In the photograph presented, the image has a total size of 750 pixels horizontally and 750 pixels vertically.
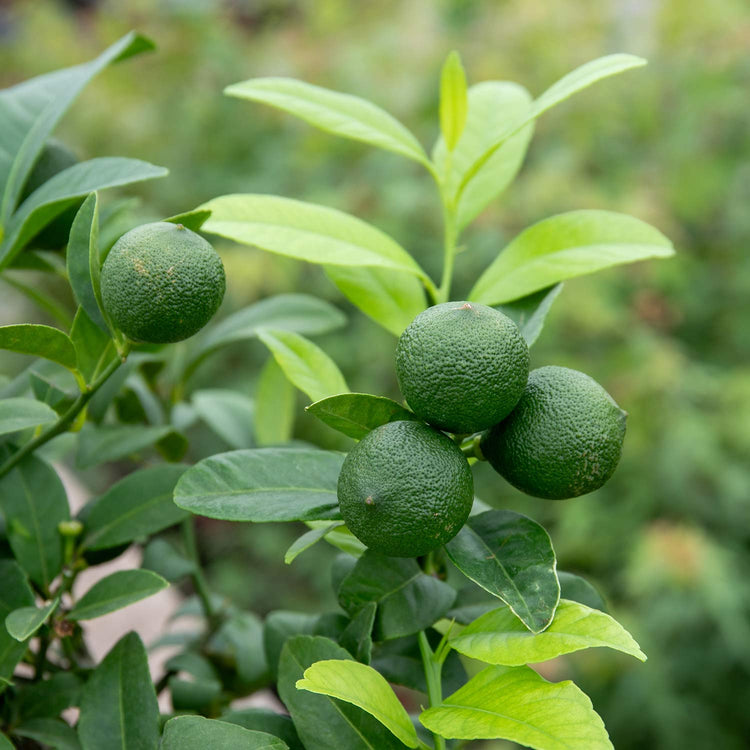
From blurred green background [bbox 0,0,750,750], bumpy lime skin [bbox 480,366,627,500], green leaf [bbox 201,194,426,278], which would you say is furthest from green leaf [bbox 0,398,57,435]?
blurred green background [bbox 0,0,750,750]

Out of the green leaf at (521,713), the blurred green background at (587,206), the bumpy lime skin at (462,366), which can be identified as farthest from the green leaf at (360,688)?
the blurred green background at (587,206)

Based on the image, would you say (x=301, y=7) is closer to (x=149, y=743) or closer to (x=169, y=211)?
(x=169, y=211)

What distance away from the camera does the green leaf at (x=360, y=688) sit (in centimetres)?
33

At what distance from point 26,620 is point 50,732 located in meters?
0.09

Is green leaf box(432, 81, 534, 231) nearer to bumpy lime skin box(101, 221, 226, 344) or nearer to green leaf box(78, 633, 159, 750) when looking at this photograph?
bumpy lime skin box(101, 221, 226, 344)

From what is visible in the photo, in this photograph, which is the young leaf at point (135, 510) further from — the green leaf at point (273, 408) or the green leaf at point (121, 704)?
the green leaf at point (273, 408)

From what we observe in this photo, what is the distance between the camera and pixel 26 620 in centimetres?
39

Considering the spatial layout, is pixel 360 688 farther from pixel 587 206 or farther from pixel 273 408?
pixel 587 206

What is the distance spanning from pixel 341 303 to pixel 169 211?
2.22ft

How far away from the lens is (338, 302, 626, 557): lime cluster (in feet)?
1.17

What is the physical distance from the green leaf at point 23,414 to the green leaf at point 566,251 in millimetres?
255

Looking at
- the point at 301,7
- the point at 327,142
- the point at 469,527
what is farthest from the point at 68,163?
the point at 301,7

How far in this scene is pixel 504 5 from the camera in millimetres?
2650

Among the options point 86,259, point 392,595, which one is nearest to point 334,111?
point 86,259
